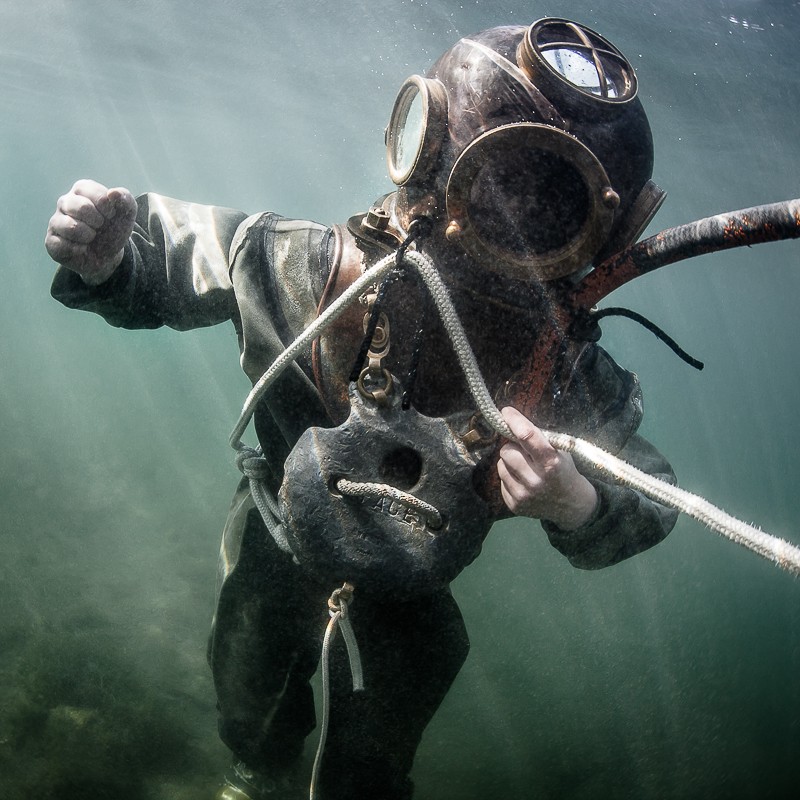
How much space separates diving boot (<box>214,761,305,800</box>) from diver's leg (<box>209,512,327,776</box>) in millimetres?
437

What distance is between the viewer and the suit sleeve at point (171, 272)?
172 centimetres

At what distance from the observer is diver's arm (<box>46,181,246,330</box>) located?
1.67 metres

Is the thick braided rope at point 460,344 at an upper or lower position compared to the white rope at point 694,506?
upper

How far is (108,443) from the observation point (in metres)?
13.3

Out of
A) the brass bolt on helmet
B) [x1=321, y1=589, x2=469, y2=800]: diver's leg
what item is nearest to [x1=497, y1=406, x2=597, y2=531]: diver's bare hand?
the brass bolt on helmet

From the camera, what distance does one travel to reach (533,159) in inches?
52.0

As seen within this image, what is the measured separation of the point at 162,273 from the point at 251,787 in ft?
8.87

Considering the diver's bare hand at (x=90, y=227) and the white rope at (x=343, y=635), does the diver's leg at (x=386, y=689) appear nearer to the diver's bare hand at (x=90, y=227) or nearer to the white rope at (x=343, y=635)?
the white rope at (x=343, y=635)

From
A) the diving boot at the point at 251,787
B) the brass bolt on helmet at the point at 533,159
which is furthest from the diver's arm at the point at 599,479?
the diving boot at the point at 251,787

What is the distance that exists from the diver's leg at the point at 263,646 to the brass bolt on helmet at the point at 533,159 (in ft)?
5.12

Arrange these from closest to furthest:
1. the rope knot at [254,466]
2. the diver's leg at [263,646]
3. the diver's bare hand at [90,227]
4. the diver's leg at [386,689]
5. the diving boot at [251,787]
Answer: the diver's bare hand at [90,227] < the diver's leg at [386,689] < the rope knot at [254,466] < the diver's leg at [263,646] < the diving boot at [251,787]

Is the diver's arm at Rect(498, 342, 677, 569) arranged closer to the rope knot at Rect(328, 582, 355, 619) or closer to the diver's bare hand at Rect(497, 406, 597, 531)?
the diver's bare hand at Rect(497, 406, 597, 531)

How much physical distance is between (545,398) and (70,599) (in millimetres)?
6745

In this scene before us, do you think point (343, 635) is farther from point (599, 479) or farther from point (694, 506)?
point (694, 506)
